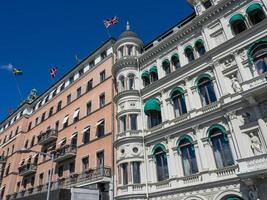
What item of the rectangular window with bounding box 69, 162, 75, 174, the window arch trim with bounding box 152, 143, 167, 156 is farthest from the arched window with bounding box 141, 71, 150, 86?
the rectangular window with bounding box 69, 162, 75, 174

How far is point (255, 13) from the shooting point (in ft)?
68.5

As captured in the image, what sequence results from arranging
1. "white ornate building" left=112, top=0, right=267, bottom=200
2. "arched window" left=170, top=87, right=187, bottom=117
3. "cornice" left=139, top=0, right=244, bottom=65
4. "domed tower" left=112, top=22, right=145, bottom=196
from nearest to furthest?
"white ornate building" left=112, top=0, right=267, bottom=200
"cornice" left=139, top=0, right=244, bottom=65
"arched window" left=170, top=87, right=187, bottom=117
"domed tower" left=112, top=22, right=145, bottom=196

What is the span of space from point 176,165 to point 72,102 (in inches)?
841

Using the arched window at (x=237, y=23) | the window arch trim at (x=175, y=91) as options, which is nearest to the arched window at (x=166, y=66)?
the window arch trim at (x=175, y=91)

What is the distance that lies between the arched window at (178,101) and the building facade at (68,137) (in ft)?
27.2

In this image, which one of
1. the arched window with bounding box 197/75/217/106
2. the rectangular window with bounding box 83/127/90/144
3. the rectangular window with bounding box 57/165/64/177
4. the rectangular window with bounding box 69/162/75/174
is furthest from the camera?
the rectangular window with bounding box 57/165/64/177

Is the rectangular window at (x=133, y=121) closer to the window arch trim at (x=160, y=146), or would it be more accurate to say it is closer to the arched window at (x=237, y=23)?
the window arch trim at (x=160, y=146)

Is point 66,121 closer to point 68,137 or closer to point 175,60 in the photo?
point 68,137

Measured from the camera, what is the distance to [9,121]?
187 feet

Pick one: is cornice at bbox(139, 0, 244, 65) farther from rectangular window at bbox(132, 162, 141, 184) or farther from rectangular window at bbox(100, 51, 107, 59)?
rectangular window at bbox(132, 162, 141, 184)

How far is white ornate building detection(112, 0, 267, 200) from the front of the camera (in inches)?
706

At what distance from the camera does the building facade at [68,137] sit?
2831 centimetres

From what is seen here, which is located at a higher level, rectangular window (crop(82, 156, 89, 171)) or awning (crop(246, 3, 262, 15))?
awning (crop(246, 3, 262, 15))

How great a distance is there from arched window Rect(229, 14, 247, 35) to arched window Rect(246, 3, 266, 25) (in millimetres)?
641
